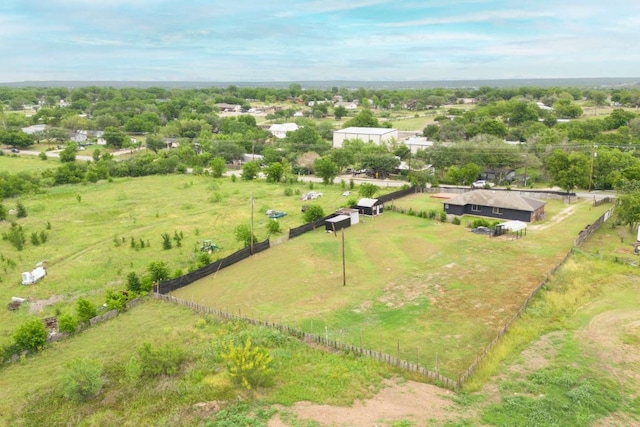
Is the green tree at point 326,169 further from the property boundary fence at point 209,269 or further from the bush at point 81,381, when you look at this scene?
the bush at point 81,381

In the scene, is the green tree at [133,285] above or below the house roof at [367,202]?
below

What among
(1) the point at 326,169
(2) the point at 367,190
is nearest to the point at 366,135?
(1) the point at 326,169

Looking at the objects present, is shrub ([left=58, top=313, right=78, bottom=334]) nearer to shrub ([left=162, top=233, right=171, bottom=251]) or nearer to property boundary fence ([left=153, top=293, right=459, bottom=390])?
property boundary fence ([left=153, top=293, right=459, bottom=390])

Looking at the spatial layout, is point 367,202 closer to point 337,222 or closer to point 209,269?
point 337,222

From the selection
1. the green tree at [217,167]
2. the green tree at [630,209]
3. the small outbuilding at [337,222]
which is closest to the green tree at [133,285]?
the small outbuilding at [337,222]

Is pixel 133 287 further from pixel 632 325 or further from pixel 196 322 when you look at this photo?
pixel 632 325

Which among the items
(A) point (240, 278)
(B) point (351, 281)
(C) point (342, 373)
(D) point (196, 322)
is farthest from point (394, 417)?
(A) point (240, 278)
